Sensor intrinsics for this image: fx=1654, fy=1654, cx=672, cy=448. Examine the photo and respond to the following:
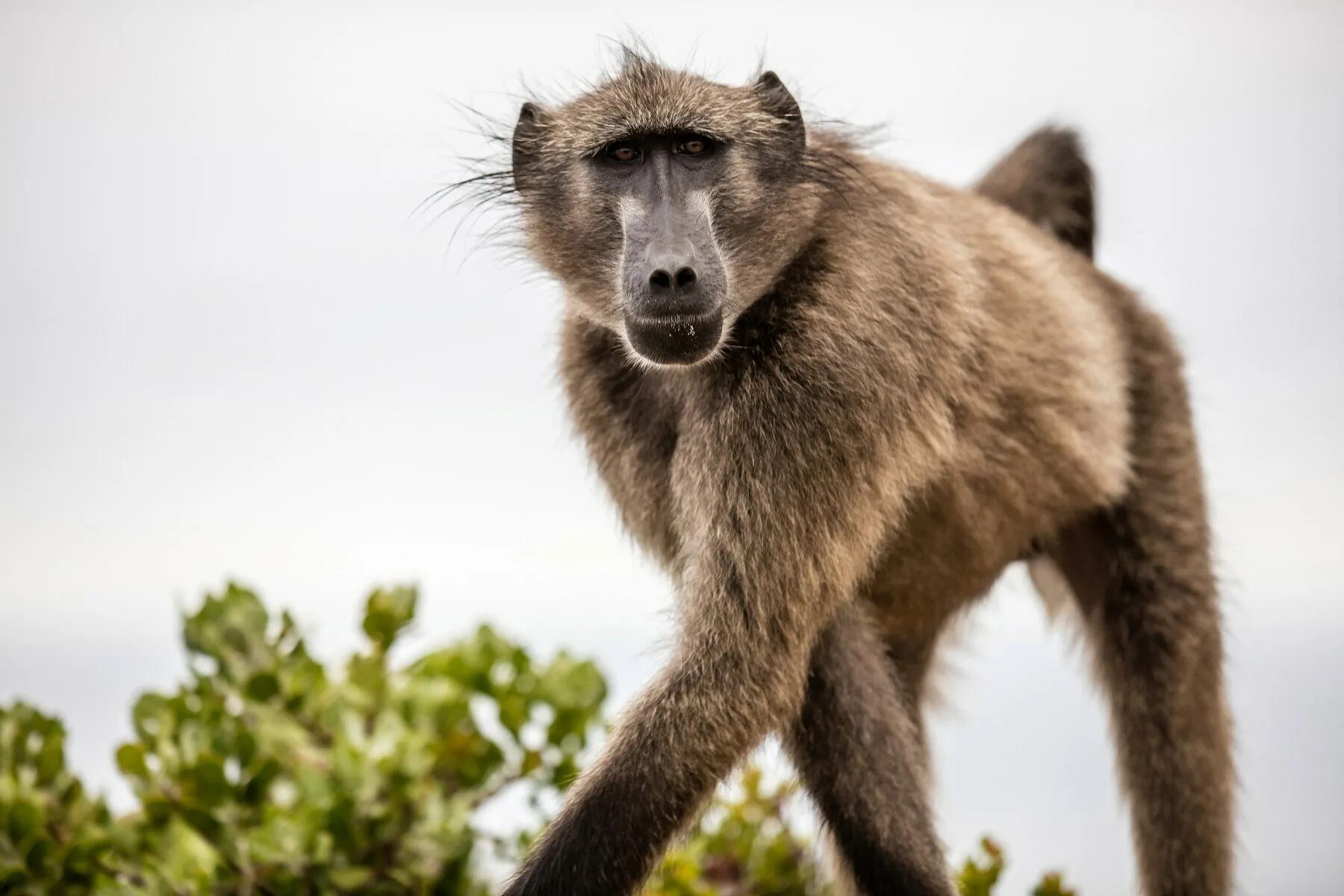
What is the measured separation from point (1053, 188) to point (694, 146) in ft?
6.79

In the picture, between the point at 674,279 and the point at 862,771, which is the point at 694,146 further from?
the point at 862,771

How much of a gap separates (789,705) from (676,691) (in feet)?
1.08

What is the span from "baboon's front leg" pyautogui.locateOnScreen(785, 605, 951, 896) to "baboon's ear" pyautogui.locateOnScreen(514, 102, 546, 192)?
1.63 meters

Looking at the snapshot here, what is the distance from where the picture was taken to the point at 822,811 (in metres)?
4.82

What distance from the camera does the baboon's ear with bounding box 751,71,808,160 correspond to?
15.5ft

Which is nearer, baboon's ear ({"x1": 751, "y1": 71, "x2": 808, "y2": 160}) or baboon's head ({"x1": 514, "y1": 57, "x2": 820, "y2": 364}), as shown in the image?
baboon's head ({"x1": 514, "y1": 57, "x2": 820, "y2": 364})

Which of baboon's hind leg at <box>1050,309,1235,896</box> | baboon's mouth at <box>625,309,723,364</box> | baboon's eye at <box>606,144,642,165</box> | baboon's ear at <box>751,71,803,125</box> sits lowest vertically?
baboon's hind leg at <box>1050,309,1235,896</box>

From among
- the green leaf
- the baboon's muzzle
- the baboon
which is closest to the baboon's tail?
the baboon

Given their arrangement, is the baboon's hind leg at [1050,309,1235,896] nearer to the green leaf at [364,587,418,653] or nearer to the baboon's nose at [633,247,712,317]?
the baboon's nose at [633,247,712,317]

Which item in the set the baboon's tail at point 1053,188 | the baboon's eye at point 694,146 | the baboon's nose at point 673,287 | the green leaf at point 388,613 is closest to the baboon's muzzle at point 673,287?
the baboon's nose at point 673,287

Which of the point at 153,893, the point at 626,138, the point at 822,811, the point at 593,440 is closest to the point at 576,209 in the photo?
the point at 626,138

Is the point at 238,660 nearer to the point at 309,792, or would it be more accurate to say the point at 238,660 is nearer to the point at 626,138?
the point at 309,792

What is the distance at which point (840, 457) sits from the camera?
4.45m

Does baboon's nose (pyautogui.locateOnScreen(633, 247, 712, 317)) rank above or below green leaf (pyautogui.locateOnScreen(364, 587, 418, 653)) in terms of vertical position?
above
